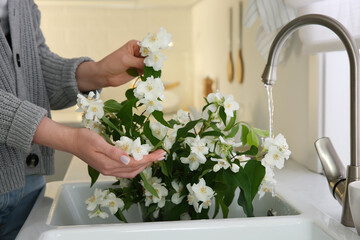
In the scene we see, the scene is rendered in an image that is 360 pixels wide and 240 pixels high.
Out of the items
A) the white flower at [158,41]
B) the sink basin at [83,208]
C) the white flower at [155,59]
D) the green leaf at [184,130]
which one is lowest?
the sink basin at [83,208]

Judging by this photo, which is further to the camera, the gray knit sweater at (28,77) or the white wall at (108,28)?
the white wall at (108,28)

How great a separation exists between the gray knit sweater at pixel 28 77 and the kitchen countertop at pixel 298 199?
74 mm

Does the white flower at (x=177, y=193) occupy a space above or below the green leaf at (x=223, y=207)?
above

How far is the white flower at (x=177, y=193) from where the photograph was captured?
816 mm

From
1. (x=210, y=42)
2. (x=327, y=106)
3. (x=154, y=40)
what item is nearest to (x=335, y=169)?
Answer: (x=154, y=40)

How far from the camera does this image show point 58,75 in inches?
42.3

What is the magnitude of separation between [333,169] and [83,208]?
1.81ft

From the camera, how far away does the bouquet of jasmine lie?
2.48ft

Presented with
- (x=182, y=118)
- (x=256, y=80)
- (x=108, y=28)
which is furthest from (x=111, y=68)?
(x=108, y=28)

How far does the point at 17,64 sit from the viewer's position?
980mm

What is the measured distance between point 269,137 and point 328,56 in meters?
0.59

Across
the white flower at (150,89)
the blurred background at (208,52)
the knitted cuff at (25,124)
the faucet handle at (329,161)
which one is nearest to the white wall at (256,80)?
the blurred background at (208,52)

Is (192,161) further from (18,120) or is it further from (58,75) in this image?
(58,75)

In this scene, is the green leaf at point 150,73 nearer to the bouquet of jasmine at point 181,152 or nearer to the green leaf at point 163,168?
the bouquet of jasmine at point 181,152
